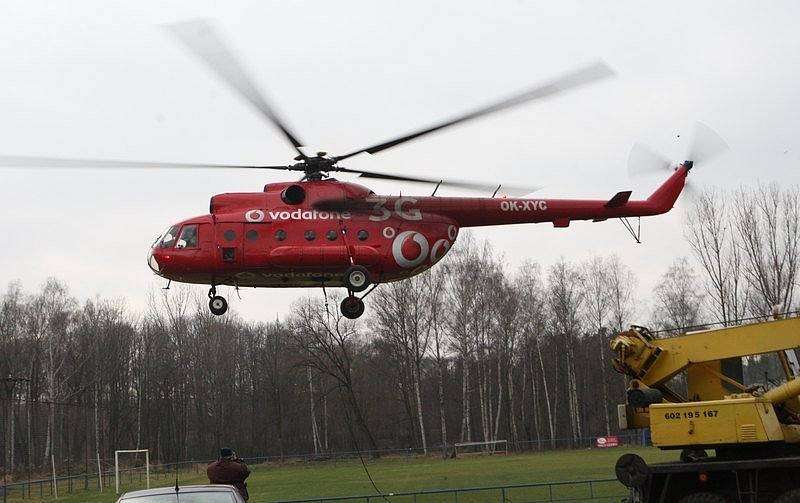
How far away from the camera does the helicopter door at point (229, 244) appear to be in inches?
671

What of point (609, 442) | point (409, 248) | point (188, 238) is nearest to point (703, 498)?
point (409, 248)

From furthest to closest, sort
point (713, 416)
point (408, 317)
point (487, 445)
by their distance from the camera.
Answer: point (408, 317) → point (487, 445) → point (713, 416)

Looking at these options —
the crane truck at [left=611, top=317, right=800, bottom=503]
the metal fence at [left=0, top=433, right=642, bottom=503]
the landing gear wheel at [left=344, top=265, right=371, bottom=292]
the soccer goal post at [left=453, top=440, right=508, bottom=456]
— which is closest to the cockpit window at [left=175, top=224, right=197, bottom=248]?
the landing gear wheel at [left=344, top=265, right=371, bottom=292]

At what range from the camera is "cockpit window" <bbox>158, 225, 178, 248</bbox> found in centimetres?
1727

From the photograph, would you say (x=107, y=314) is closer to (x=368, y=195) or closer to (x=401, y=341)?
(x=401, y=341)

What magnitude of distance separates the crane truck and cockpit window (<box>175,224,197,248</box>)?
26.7 ft

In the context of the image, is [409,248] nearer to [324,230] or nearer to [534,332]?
[324,230]

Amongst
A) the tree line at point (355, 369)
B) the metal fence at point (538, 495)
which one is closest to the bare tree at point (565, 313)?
the tree line at point (355, 369)

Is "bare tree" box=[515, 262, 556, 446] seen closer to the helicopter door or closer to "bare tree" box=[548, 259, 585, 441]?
"bare tree" box=[548, 259, 585, 441]

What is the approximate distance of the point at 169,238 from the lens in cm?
1734

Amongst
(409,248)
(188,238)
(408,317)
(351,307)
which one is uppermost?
(408,317)

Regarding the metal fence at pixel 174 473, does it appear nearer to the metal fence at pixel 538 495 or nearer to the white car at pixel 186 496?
the metal fence at pixel 538 495

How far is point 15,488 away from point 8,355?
105 ft

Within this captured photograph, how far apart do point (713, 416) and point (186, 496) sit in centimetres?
713
